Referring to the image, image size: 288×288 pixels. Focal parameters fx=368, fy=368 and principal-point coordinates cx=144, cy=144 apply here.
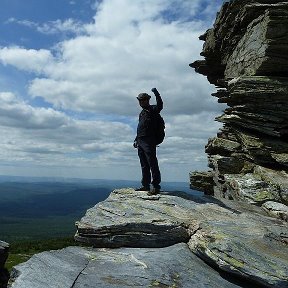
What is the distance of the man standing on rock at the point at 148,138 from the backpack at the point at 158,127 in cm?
17

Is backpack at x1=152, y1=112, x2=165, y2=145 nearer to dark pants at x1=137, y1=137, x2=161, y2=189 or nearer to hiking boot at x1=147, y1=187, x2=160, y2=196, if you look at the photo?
dark pants at x1=137, y1=137, x2=161, y2=189

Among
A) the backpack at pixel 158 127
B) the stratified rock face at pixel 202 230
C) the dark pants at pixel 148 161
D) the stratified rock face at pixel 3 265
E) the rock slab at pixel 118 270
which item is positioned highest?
the backpack at pixel 158 127

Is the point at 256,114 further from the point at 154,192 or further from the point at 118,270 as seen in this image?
the point at 118,270

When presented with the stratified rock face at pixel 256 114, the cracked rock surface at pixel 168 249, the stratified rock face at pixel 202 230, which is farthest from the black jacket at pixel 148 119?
the stratified rock face at pixel 256 114

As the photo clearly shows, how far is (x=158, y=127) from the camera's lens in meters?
23.0

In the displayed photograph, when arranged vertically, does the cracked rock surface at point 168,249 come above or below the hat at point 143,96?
below

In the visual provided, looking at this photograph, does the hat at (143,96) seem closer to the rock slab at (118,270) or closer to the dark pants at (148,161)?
the dark pants at (148,161)

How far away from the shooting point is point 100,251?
18281 millimetres

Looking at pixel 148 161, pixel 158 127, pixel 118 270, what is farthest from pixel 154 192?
pixel 118 270

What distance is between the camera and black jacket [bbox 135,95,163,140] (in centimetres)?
2255

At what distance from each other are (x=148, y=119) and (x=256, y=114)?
29.7ft

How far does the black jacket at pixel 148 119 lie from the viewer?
2255 centimetres

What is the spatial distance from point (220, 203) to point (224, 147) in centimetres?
808

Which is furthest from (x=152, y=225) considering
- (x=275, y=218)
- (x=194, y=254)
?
(x=275, y=218)
